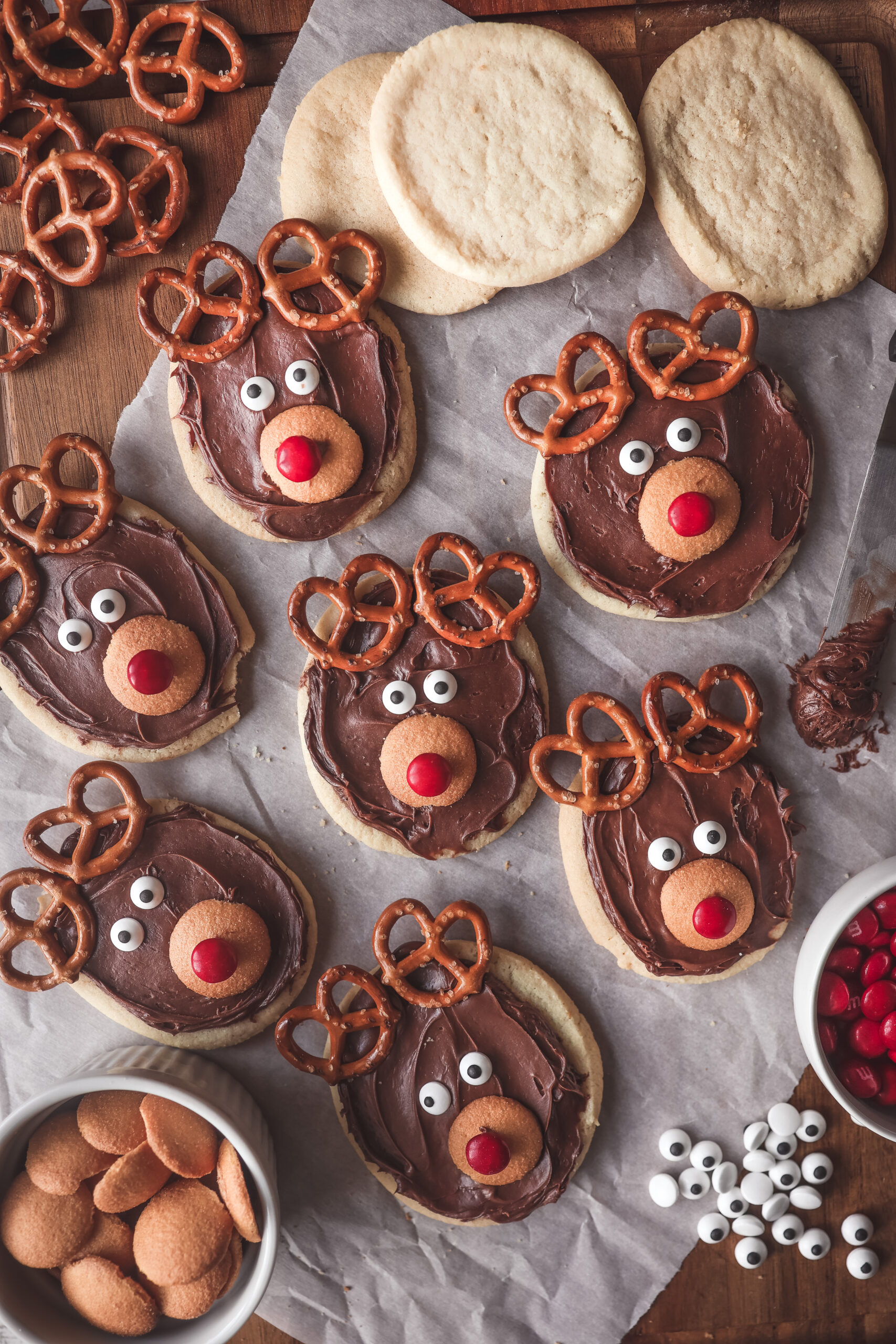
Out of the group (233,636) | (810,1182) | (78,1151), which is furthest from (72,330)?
(810,1182)

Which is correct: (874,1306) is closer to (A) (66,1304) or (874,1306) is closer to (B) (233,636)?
(A) (66,1304)

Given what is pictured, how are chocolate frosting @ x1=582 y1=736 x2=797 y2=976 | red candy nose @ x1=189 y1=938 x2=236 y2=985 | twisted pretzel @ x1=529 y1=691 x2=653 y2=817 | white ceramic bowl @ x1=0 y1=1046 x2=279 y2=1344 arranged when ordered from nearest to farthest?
white ceramic bowl @ x1=0 y1=1046 x2=279 y2=1344, red candy nose @ x1=189 y1=938 x2=236 y2=985, twisted pretzel @ x1=529 y1=691 x2=653 y2=817, chocolate frosting @ x1=582 y1=736 x2=797 y2=976

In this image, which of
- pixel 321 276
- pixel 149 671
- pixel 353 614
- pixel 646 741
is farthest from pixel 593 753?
pixel 321 276

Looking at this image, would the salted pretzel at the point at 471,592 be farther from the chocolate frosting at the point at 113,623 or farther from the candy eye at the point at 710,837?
the candy eye at the point at 710,837

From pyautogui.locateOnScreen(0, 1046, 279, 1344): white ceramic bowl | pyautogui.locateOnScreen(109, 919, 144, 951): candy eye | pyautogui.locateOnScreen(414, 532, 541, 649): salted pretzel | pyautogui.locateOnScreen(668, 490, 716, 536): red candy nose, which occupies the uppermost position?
pyautogui.locateOnScreen(668, 490, 716, 536): red candy nose

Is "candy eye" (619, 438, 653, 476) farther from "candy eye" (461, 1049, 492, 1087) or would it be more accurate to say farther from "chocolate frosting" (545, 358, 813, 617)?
"candy eye" (461, 1049, 492, 1087)

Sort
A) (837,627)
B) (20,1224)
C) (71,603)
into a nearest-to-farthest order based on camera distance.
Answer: (20,1224) < (71,603) < (837,627)

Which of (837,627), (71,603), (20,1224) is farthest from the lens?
(837,627)

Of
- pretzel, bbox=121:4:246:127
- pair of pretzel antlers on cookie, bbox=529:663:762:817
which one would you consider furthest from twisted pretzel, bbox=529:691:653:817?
pretzel, bbox=121:4:246:127
